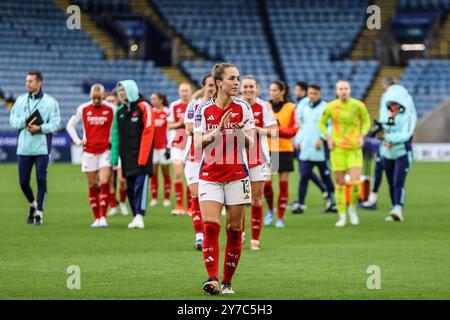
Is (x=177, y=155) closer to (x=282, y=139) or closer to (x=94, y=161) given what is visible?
(x=94, y=161)

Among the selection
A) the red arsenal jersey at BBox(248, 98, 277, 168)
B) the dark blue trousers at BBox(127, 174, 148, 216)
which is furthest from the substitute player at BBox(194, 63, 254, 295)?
the dark blue trousers at BBox(127, 174, 148, 216)

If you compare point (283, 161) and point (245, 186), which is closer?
point (245, 186)

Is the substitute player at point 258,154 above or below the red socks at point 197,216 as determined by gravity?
above

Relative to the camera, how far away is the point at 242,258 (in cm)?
1266

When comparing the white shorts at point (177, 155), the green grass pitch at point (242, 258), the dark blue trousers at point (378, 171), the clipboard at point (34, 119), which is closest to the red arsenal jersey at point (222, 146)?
the green grass pitch at point (242, 258)

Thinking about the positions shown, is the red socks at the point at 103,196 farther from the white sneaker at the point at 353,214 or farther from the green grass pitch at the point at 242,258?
the white sneaker at the point at 353,214

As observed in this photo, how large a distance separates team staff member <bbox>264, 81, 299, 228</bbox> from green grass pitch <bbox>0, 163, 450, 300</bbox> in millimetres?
556

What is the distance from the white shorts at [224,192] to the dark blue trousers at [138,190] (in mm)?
6675

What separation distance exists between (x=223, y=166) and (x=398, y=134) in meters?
8.61

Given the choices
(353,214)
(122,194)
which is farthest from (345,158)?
(122,194)

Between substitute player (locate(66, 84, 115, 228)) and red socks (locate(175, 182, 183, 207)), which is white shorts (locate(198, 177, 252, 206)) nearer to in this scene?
substitute player (locate(66, 84, 115, 228))

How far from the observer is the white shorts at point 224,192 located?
972cm

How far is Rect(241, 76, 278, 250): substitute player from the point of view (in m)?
13.0

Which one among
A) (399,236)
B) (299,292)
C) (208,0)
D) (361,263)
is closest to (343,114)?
(399,236)
